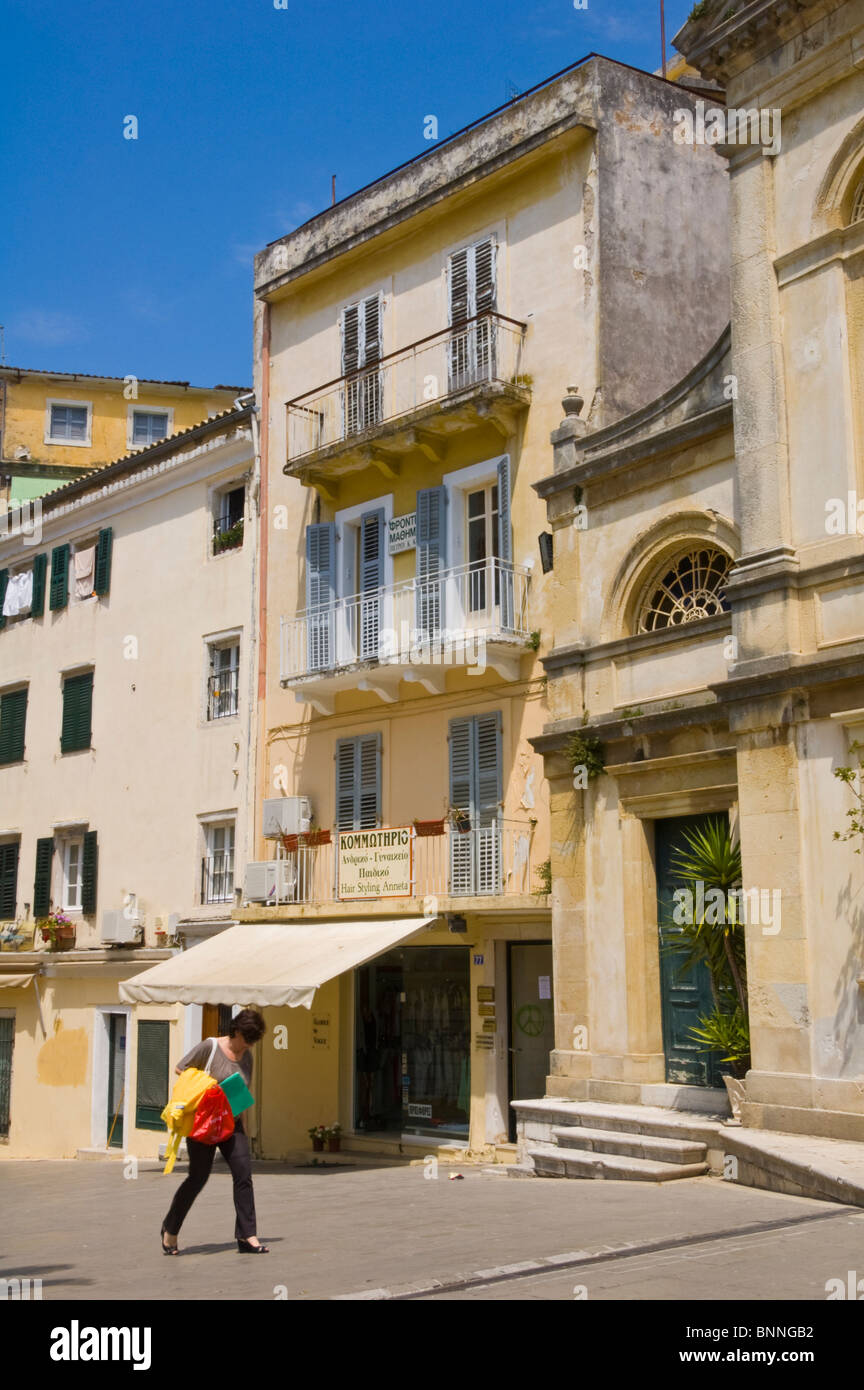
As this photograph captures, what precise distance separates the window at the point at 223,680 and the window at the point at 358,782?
9.52 ft

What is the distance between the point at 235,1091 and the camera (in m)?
9.19

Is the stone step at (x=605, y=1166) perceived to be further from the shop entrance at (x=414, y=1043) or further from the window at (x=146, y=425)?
the window at (x=146, y=425)

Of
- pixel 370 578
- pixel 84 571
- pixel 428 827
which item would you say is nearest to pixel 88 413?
pixel 84 571

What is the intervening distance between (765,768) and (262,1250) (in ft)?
19.8

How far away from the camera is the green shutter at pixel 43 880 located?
25875 millimetres

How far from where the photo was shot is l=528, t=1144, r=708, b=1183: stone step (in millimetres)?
12227

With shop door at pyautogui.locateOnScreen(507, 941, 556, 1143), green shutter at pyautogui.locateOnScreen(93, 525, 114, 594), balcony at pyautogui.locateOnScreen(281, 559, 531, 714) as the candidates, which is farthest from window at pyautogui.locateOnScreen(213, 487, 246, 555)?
shop door at pyautogui.locateOnScreen(507, 941, 556, 1143)

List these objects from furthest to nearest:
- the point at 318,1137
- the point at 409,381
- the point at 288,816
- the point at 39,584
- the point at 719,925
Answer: the point at 39,584, the point at 288,816, the point at 409,381, the point at 318,1137, the point at 719,925

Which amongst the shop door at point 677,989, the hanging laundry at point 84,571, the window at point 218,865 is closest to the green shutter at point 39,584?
the hanging laundry at point 84,571

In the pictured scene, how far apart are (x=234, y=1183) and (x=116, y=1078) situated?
15.9 metres

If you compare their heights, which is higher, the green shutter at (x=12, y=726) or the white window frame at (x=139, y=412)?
the white window frame at (x=139, y=412)

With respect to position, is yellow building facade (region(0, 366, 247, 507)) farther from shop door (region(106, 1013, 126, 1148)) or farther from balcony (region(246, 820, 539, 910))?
balcony (region(246, 820, 539, 910))

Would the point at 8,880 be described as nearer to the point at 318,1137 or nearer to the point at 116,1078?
the point at 116,1078

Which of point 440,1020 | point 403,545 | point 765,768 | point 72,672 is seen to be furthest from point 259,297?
point 765,768
